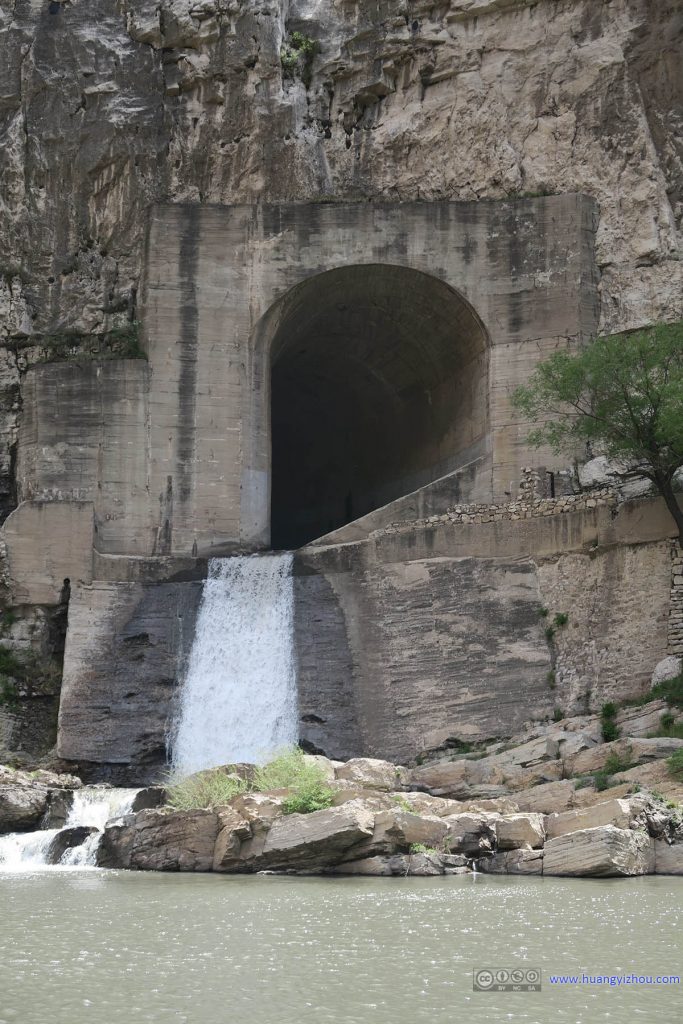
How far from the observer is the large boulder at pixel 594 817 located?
16.0 m

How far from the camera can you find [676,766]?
58.9ft

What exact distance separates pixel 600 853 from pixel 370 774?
15.4ft

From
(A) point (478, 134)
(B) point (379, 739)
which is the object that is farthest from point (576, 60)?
(B) point (379, 739)

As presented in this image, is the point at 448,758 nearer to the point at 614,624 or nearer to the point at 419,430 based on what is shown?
the point at 614,624

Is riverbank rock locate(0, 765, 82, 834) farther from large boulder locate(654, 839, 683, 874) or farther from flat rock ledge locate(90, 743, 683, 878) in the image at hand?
large boulder locate(654, 839, 683, 874)

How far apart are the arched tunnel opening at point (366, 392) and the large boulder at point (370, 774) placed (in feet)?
36.7

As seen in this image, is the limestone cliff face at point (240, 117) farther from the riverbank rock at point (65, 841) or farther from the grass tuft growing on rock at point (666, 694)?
the riverbank rock at point (65, 841)

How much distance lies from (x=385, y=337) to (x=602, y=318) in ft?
18.9

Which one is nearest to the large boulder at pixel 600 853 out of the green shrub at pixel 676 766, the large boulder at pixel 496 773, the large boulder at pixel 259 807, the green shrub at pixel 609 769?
the green shrub at pixel 676 766

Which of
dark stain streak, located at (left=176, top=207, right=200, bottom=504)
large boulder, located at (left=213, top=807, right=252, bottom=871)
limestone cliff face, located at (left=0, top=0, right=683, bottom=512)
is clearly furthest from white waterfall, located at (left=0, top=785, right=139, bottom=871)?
limestone cliff face, located at (left=0, top=0, right=683, bottom=512)

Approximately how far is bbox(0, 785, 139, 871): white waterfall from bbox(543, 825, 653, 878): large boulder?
6.09 metres

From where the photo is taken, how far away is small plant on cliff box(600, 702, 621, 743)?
20.5 m

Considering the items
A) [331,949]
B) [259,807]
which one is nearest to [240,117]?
[259,807]

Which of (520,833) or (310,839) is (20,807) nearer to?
(310,839)
